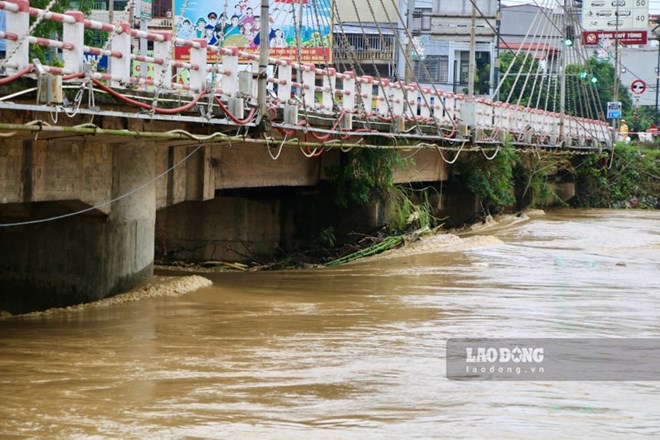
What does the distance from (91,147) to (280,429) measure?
789 centimetres

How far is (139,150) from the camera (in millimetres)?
17328

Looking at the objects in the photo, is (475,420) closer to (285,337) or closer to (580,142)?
(285,337)

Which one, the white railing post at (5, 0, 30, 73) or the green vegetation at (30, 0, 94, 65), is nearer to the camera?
the white railing post at (5, 0, 30, 73)

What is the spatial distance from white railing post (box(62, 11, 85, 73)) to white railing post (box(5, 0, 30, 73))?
83 centimetres

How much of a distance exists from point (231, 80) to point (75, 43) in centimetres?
433

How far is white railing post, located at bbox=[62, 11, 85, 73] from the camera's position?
1428 centimetres

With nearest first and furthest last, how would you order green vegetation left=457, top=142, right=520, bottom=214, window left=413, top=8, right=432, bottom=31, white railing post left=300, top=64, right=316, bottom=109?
white railing post left=300, top=64, right=316, bottom=109
green vegetation left=457, top=142, right=520, bottom=214
window left=413, top=8, right=432, bottom=31

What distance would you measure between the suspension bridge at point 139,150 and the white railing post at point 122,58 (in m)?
0.02

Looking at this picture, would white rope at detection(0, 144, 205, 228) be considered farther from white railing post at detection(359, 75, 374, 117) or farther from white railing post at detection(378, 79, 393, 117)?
white railing post at detection(378, 79, 393, 117)

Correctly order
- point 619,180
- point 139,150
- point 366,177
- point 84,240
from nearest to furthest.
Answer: point 84,240
point 139,150
point 366,177
point 619,180

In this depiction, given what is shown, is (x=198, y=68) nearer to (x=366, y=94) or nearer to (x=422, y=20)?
(x=366, y=94)

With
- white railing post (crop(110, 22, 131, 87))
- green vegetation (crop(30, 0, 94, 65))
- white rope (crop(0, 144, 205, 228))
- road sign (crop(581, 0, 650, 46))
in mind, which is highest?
road sign (crop(581, 0, 650, 46))

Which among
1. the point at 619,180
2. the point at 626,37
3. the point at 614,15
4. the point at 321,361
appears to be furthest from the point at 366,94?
the point at 614,15

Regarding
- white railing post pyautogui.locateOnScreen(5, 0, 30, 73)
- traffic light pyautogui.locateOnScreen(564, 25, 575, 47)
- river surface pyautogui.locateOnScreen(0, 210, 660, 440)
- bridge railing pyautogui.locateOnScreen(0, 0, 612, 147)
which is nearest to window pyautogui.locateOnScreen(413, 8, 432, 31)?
traffic light pyautogui.locateOnScreen(564, 25, 575, 47)
